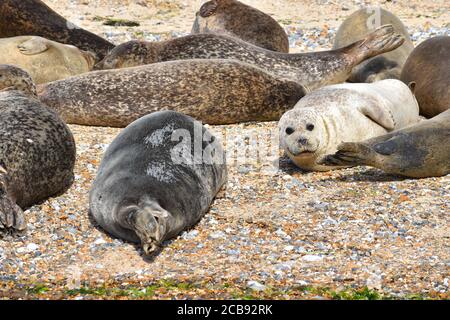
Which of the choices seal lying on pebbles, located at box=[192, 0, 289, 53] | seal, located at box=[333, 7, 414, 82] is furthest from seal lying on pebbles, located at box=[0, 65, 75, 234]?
seal lying on pebbles, located at box=[192, 0, 289, 53]

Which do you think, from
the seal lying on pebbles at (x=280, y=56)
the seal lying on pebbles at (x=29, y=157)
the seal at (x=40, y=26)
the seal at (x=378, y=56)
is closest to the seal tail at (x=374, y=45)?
the seal lying on pebbles at (x=280, y=56)

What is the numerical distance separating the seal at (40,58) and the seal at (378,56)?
2879 millimetres

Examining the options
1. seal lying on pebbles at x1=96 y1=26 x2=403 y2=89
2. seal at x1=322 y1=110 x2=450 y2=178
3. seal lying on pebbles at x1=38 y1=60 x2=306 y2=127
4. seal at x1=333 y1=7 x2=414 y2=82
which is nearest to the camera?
seal at x1=322 y1=110 x2=450 y2=178

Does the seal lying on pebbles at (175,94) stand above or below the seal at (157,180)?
below

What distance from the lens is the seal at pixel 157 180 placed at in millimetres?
4962

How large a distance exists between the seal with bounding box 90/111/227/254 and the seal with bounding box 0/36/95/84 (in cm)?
316

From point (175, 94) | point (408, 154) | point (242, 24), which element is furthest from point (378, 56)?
point (408, 154)

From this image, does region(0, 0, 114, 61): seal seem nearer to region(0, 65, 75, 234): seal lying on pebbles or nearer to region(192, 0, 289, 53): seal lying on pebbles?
region(192, 0, 289, 53): seal lying on pebbles

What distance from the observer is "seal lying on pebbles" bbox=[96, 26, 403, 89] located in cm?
891

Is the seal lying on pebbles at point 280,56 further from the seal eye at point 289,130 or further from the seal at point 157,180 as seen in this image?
the seal at point 157,180

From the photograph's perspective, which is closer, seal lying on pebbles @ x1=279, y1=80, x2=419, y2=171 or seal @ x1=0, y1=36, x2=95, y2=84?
seal lying on pebbles @ x1=279, y1=80, x2=419, y2=171

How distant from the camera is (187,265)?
496cm

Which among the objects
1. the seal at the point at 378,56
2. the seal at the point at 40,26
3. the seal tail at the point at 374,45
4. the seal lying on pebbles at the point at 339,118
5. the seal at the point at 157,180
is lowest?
the seal at the point at 40,26

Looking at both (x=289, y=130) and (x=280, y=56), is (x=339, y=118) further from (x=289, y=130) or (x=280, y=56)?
(x=280, y=56)
